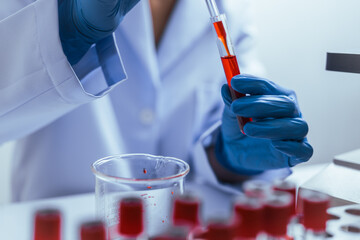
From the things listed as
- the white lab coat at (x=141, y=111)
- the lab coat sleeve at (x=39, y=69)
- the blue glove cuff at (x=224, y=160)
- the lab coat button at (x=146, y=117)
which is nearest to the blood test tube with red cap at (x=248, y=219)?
the lab coat sleeve at (x=39, y=69)

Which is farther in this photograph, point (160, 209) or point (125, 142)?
point (125, 142)

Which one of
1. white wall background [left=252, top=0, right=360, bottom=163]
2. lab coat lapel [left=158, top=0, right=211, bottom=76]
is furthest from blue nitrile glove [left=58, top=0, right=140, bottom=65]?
white wall background [left=252, top=0, right=360, bottom=163]

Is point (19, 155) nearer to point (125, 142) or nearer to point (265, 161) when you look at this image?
point (125, 142)

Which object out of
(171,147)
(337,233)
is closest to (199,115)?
(171,147)

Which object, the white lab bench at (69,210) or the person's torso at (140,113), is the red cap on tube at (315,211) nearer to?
the white lab bench at (69,210)

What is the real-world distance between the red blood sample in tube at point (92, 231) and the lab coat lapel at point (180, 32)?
82cm

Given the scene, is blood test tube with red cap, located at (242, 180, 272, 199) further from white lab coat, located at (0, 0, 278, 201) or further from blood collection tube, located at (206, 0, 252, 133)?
white lab coat, located at (0, 0, 278, 201)

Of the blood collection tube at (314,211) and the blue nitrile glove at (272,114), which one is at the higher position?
the blue nitrile glove at (272,114)

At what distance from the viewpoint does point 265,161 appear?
2.83 ft

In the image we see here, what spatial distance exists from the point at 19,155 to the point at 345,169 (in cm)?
79

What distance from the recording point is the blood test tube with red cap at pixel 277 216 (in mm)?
487

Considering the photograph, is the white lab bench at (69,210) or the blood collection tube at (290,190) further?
the white lab bench at (69,210)

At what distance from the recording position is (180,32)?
1.19 metres

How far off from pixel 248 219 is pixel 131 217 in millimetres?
124
